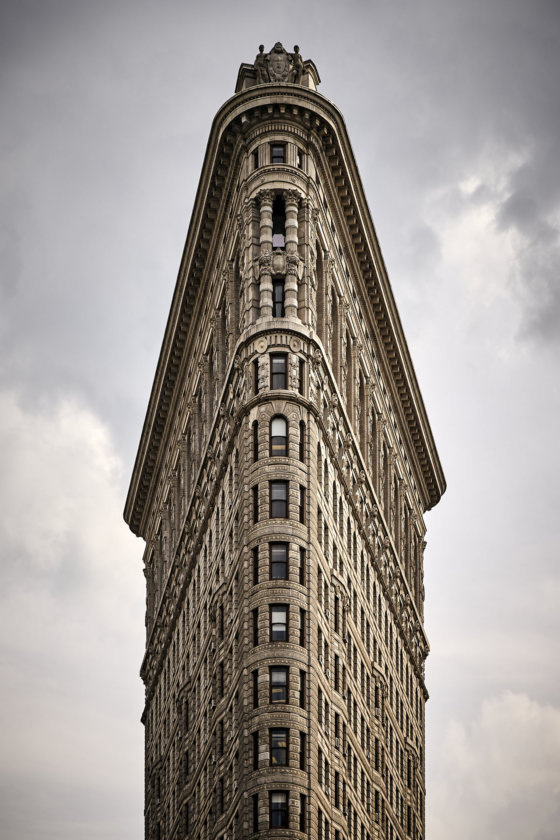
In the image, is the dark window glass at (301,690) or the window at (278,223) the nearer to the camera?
the dark window glass at (301,690)

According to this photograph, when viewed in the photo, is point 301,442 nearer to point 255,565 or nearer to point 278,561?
point 278,561

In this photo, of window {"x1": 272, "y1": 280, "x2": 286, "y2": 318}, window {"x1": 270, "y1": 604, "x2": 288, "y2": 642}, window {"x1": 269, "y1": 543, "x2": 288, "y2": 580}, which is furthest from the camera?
window {"x1": 272, "y1": 280, "x2": 286, "y2": 318}

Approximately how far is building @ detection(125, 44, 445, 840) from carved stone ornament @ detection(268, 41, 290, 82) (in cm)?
16

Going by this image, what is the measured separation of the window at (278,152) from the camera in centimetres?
12356

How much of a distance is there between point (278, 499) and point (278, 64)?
33828 mm

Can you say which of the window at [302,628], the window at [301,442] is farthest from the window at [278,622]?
the window at [301,442]

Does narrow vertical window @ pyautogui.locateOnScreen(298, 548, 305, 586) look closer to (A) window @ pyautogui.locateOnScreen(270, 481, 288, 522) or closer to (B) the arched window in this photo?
(A) window @ pyautogui.locateOnScreen(270, 481, 288, 522)

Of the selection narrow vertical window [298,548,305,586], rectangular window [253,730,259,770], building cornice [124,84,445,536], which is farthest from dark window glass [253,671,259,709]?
building cornice [124,84,445,536]

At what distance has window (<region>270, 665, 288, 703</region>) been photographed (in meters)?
107

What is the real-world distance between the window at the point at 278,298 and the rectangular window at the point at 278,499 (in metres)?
12.2

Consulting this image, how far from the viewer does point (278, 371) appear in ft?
381

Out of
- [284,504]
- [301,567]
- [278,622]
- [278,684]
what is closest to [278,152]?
[284,504]

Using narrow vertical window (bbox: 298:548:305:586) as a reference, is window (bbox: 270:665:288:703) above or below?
below

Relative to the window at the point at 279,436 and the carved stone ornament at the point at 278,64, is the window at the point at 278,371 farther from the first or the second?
the carved stone ornament at the point at 278,64
